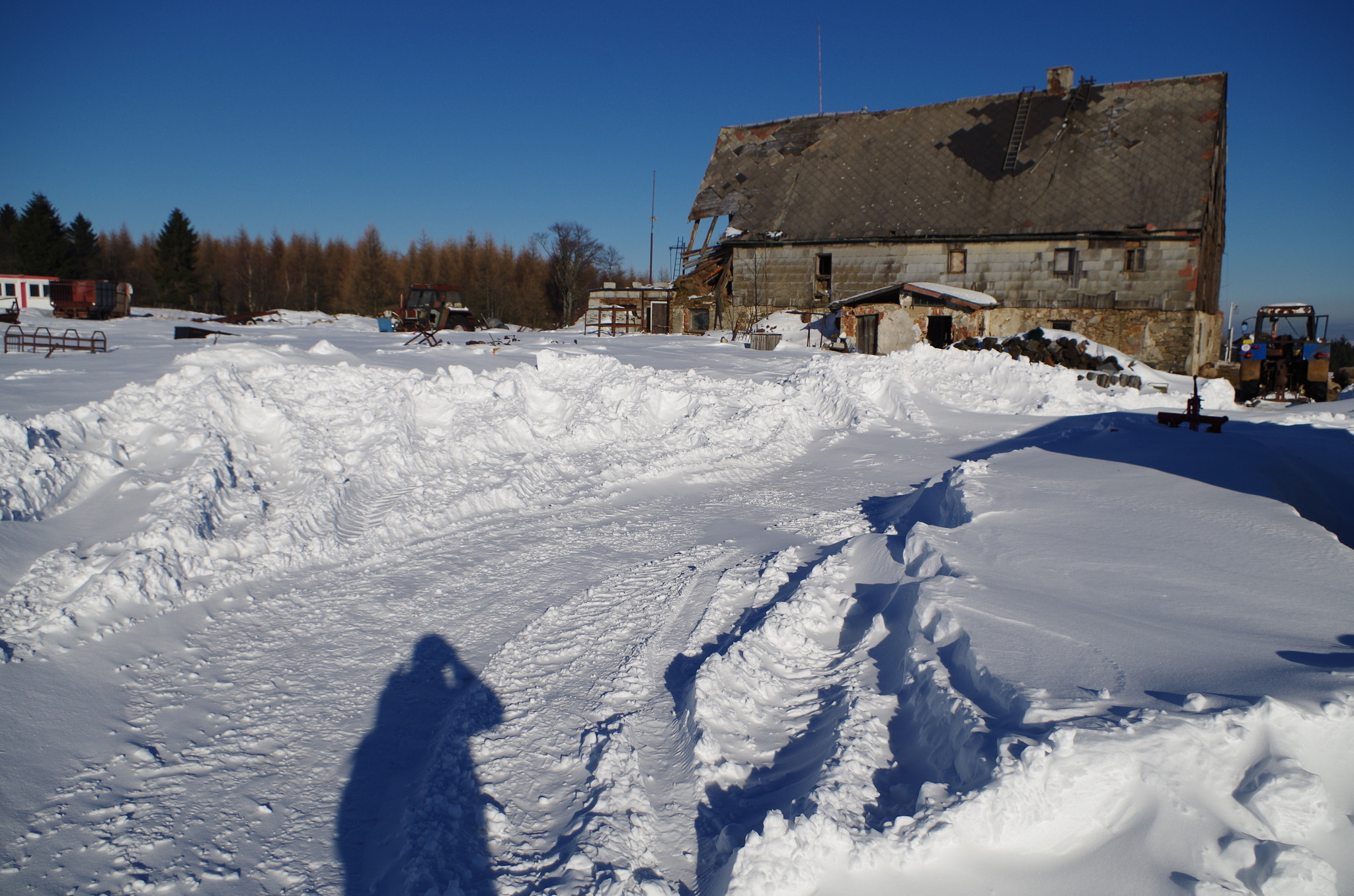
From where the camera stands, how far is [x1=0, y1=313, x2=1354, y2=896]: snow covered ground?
287 centimetres

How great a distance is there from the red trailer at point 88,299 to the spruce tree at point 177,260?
1031 inches

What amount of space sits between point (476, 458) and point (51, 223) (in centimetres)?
6281

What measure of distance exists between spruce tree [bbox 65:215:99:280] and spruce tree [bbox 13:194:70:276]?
151 centimetres

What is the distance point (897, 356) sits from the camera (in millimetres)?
15695

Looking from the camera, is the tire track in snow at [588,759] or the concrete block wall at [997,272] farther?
the concrete block wall at [997,272]

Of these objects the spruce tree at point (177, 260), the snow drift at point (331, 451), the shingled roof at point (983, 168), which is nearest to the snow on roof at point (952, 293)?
the shingled roof at point (983, 168)

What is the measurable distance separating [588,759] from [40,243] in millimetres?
67345

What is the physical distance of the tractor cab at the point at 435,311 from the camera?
74.2 ft

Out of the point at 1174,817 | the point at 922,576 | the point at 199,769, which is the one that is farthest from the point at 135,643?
the point at 1174,817

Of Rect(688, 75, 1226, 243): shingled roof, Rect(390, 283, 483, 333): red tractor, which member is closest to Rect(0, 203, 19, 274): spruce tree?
Rect(390, 283, 483, 333): red tractor

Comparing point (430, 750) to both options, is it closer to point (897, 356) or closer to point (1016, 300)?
point (897, 356)

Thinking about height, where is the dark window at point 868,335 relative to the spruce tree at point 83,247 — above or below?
below

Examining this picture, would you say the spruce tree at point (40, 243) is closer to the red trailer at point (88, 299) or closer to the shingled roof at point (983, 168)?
the red trailer at point (88, 299)

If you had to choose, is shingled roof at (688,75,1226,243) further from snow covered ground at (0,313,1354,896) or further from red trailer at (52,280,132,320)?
red trailer at (52,280,132,320)
